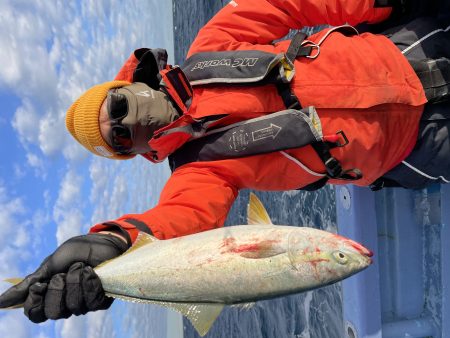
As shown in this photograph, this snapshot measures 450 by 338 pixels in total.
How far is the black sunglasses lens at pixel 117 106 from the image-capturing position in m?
3.07

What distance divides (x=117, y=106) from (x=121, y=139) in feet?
0.81

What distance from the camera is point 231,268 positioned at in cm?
197

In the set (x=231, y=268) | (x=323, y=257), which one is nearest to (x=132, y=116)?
(x=231, y=268)

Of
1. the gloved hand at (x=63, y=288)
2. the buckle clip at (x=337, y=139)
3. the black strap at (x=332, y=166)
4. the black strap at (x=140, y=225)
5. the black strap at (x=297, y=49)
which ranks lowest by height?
the gloved hand at (x=63, y=288)

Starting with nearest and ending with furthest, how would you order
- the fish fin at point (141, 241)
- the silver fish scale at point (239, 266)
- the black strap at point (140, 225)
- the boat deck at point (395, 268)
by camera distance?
the silver fish scale at point (239, 266) → the fish fin at point (141, 241) → the black strap at point (140, 225) → the boat deck at point (395, 268)

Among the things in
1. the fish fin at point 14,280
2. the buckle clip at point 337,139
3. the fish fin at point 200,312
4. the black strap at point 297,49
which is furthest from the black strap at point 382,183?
the fish fin at point 14,280

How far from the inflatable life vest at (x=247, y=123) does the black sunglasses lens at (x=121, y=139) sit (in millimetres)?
245

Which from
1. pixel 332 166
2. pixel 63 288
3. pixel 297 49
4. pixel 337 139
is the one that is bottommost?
pixel 63 288

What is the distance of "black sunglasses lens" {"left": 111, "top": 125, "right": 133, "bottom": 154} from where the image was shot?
3109 mm

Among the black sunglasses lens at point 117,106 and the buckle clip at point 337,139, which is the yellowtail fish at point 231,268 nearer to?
the buckle clip at point 337,139

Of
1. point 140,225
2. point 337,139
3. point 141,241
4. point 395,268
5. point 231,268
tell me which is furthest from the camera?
point 395,268

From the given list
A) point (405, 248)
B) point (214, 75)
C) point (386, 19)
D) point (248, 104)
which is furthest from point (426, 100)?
point (405, 248)

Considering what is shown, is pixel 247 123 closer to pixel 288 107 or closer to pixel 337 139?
pixel 288 107

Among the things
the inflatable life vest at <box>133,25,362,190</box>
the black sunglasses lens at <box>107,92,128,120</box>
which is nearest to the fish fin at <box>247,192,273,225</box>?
the inflatable life vest at <box>133,25,362,190</box>
